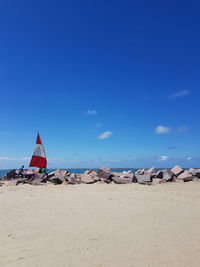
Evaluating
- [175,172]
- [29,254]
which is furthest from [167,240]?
[175,172]

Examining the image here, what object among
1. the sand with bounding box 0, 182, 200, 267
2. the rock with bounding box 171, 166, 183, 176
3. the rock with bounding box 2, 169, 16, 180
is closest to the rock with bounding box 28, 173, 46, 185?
the rock with bounding box 2, 169, 16, 180

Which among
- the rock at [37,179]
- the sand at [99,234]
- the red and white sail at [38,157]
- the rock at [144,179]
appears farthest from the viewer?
the red and white sail at [38,157]

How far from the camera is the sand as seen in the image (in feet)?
15.2

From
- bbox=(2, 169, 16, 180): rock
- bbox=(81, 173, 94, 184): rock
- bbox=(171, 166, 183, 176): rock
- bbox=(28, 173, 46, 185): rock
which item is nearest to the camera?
bbox=(28, 173, 46, 185): rock

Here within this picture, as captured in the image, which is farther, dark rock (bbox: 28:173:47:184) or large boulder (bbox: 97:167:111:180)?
large boulder (bbox: 97:167:111:180)

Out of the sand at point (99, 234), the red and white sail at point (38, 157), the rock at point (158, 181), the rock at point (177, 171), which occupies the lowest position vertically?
the sand at point (99, 234)

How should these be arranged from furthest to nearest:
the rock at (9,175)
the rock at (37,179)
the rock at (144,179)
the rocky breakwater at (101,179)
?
1. the rock at (9,175)
2. the rock at (144,179)
3. the rocky breakwater at (101,179)
4. the rock at (37,179)

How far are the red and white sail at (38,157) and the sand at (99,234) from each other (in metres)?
12.9

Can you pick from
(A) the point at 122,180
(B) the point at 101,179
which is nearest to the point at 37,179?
(B) the point at 101,179

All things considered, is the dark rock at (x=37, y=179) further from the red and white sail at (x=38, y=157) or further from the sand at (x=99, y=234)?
the sand at (x=99, y=234)

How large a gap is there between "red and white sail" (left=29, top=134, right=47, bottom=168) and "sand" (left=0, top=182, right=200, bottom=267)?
42.4ft

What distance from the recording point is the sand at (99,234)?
15.2 feet

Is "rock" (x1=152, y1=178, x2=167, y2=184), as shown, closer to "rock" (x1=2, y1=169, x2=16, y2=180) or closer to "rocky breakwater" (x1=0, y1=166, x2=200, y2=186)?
"rocky breakwater" (x1=0, y1=166, x2=200, y2=186)

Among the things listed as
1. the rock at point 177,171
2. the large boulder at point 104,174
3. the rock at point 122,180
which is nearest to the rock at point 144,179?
the rock at point 122,180
